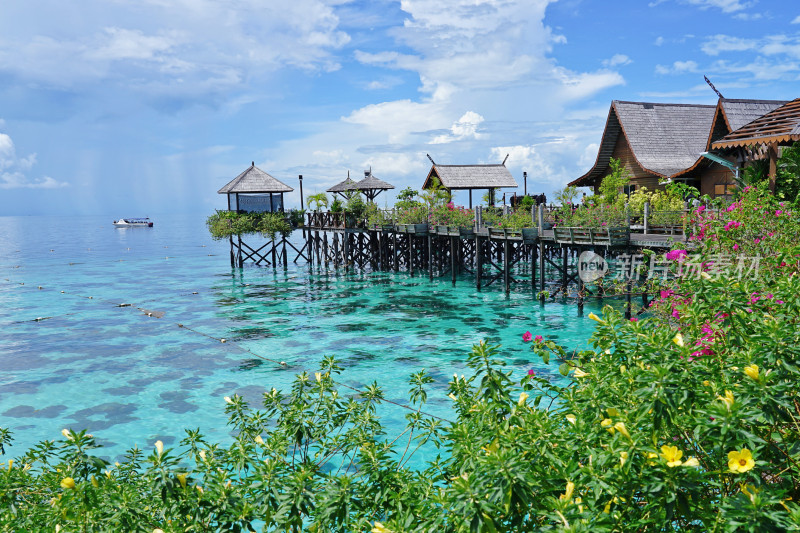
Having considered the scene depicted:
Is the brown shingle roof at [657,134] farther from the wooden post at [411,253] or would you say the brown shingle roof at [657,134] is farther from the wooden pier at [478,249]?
the wooden post at [411,253]

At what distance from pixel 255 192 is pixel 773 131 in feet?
100.0

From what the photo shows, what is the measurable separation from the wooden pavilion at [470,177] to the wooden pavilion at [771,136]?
76.8 feet

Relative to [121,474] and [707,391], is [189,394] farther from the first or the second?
[707,391]

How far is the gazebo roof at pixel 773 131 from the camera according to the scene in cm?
1427

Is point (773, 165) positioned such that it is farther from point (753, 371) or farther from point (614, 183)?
point (753, 371)

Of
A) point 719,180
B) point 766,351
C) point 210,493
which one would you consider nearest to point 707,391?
point 766,351

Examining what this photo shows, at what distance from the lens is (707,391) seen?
322cm

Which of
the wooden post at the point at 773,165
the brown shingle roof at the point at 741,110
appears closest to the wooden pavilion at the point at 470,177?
the brown shingle roof at the point at 741,110

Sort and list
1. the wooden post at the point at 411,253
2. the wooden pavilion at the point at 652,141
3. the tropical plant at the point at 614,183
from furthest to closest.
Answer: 1. the wooden post at the point at 411,253
2. the wooden pavilion at the point at 652,141
3. the tropical plant at the point at 614,183

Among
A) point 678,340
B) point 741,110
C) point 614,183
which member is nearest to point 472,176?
point 614,183

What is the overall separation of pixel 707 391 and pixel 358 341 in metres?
15.9

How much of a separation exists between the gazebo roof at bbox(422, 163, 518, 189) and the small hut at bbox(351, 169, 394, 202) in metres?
2.94

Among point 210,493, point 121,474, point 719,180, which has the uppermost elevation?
point 719,180

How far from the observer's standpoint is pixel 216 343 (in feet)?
62.5
